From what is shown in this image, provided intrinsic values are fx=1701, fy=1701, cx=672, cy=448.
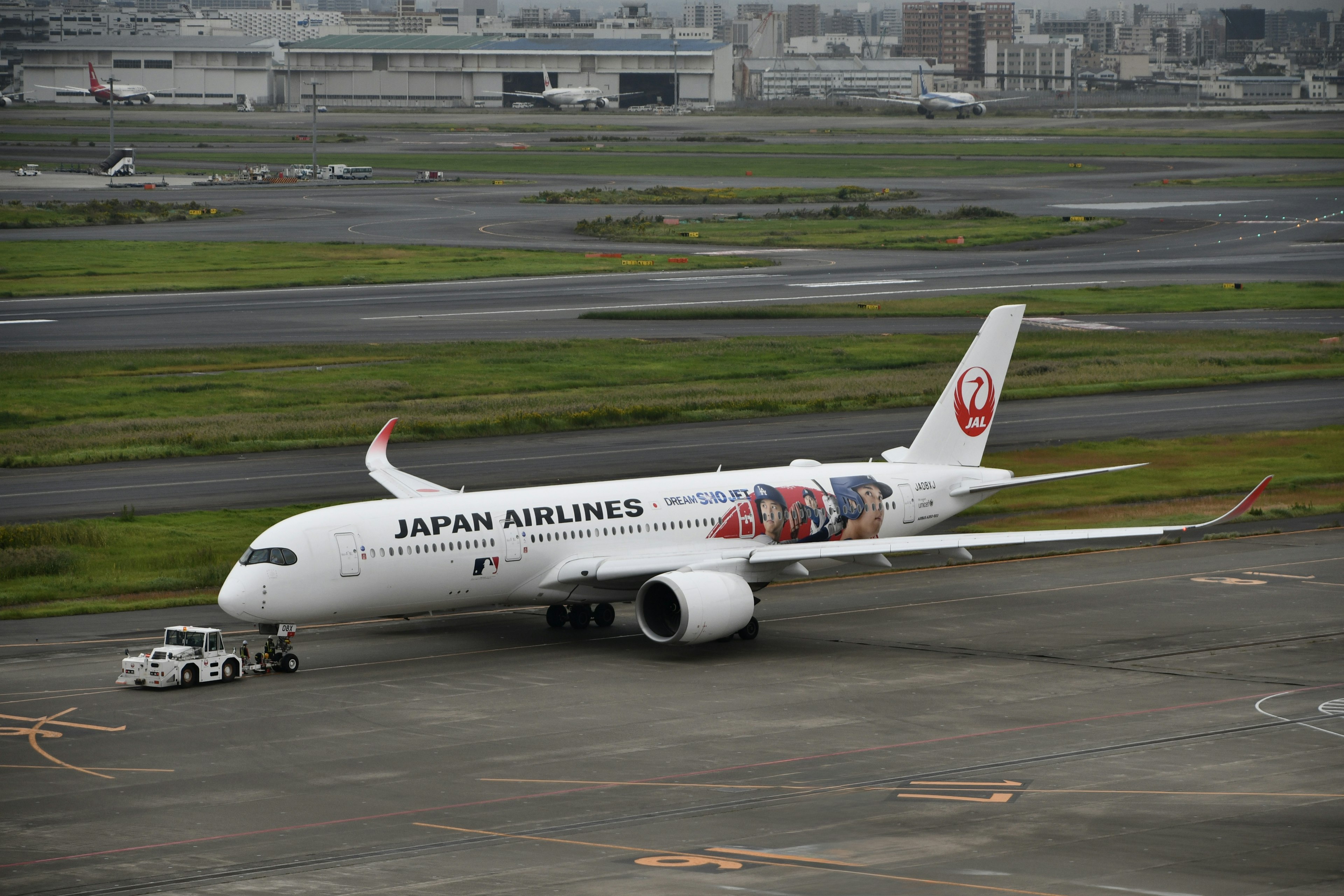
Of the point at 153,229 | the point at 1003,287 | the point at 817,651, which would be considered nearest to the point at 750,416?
the point at 817,651

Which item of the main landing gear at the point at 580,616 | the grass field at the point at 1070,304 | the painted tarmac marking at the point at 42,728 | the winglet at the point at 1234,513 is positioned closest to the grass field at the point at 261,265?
the grass field at the point at 1070,304

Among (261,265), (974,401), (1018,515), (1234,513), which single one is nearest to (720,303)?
(261,265)

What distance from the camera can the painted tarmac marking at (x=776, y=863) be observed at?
27.5 meters

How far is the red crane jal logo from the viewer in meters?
57.2

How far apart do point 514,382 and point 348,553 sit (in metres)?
49.1

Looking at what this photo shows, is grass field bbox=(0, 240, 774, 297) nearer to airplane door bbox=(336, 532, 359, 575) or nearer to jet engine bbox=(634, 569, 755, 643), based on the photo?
airplane door bbox=(336, 532, 359, 575)

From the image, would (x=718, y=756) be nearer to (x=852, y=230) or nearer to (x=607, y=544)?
(x=607, y=544)

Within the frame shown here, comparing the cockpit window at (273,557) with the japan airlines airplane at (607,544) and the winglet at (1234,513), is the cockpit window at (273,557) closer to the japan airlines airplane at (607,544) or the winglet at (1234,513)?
the japan airlines airplane at (607,544)

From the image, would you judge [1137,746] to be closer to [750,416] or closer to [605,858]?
[605,858]

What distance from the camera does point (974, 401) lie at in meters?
57.6

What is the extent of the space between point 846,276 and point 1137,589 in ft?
262

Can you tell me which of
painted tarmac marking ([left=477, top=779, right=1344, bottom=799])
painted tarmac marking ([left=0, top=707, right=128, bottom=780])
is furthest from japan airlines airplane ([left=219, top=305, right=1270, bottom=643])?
painted tarmac marking ([left=477, top=779, right=1344, bottom=799])

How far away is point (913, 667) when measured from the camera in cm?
4569

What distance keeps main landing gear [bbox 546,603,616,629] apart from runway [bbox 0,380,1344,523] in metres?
16.3
